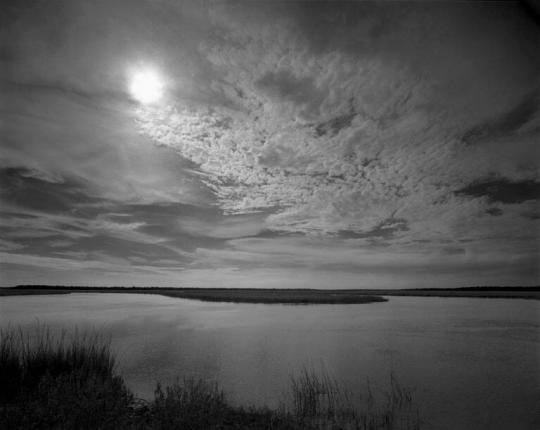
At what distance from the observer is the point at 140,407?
30.0ft

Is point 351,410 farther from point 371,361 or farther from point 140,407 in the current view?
point 371,361

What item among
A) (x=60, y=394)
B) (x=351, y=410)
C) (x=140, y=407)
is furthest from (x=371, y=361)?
(x=60, y=394)

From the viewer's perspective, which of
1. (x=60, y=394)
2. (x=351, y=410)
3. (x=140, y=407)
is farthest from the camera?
(x=351, y=410)

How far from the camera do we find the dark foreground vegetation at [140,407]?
277 inches

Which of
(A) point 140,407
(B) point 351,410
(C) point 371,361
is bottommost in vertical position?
(B) point 351,410

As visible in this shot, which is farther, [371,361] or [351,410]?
[371,361]

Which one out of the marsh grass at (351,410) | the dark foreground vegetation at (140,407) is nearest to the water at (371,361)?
the marsh grass at (351,410)

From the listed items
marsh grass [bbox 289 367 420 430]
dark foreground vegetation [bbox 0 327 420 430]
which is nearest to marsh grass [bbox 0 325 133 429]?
dark foreground vegetation [bbox 0 327 420 430]

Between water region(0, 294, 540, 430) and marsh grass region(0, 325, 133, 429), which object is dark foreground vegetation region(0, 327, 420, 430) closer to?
marsh grass region(0, 325, 133, 429)

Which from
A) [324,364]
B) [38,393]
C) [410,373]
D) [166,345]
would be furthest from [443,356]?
[38,393]

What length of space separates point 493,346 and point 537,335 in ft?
21.5

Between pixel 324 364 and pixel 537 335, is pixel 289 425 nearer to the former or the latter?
pixel 324 364

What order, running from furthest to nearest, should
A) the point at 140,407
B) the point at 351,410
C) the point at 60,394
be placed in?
the point at 351,410, the point at 140,407, the point at 60,394

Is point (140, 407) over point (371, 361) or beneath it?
beneath
